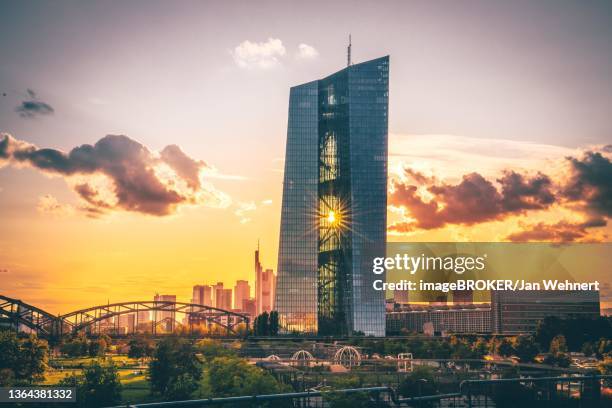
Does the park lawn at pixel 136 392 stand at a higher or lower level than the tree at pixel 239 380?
lower

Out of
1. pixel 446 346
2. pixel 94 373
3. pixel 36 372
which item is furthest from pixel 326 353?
pixel 94 373

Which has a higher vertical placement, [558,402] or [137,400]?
[558,402]

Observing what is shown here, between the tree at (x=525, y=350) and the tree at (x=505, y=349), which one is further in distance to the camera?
the tree at (x=505, y=349)

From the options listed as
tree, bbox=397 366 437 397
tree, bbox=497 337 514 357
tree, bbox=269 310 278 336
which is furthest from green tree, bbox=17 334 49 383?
tree, bbox=269 310 278 336

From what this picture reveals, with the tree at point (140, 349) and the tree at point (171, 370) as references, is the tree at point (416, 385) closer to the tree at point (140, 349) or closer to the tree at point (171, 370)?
the tree at point (171, 370)

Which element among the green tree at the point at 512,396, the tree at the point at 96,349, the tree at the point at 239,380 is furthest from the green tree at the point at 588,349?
the tree at the point at 96,349

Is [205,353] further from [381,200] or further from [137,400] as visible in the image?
[381,200]

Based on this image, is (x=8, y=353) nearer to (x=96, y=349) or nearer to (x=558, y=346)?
(x=96, y=349)

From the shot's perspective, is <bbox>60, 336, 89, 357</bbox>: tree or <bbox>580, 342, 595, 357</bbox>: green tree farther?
<bbox>60, 336, 89, 357</bbox>: tree

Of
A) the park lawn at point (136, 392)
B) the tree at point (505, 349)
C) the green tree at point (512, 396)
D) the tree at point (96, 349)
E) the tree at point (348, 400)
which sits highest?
the green tree at point (512, 396)

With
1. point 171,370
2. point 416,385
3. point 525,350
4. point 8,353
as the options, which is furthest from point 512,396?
point 525,350

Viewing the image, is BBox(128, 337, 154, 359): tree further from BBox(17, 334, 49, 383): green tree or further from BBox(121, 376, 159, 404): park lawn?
BBox(17, 334, 49, 383): green tree
